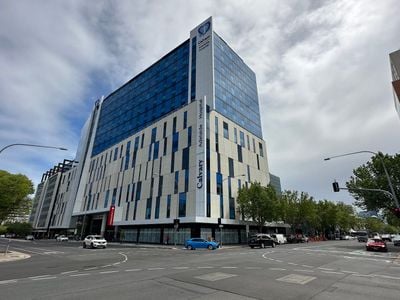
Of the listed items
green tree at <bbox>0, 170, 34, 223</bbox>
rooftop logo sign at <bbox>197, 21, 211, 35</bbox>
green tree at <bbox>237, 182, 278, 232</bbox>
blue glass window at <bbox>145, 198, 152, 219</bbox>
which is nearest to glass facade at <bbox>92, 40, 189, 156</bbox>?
rooftop logo sign at <bbox>197, 21, 211, 35</bbox>

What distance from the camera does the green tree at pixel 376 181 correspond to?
122ft

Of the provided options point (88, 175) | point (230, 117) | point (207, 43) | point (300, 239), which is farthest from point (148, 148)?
point (300, 239)

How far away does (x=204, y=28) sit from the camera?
197 ft

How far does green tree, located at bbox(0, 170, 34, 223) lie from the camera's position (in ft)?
96.2

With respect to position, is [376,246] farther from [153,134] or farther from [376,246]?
[153,134]

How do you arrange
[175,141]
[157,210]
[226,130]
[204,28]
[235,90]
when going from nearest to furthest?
[157,210] < [175,141] < [226,130] < [204,28] < [235,90]

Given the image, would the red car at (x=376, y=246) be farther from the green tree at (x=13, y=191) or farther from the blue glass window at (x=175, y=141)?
the green tree at (x=13, y=191)

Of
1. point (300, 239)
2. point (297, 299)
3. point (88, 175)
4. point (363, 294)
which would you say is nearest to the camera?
point (297, 299)

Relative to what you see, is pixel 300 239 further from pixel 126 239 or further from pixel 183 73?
pixel 183 73

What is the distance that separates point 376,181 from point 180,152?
33.4m

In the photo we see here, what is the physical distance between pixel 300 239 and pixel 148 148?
39.4 m

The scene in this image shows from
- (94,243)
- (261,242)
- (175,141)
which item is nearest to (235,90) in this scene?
(175,141)

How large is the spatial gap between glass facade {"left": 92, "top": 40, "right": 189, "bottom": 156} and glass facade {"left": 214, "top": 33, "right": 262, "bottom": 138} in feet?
26.0

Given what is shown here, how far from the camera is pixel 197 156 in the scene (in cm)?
4478
